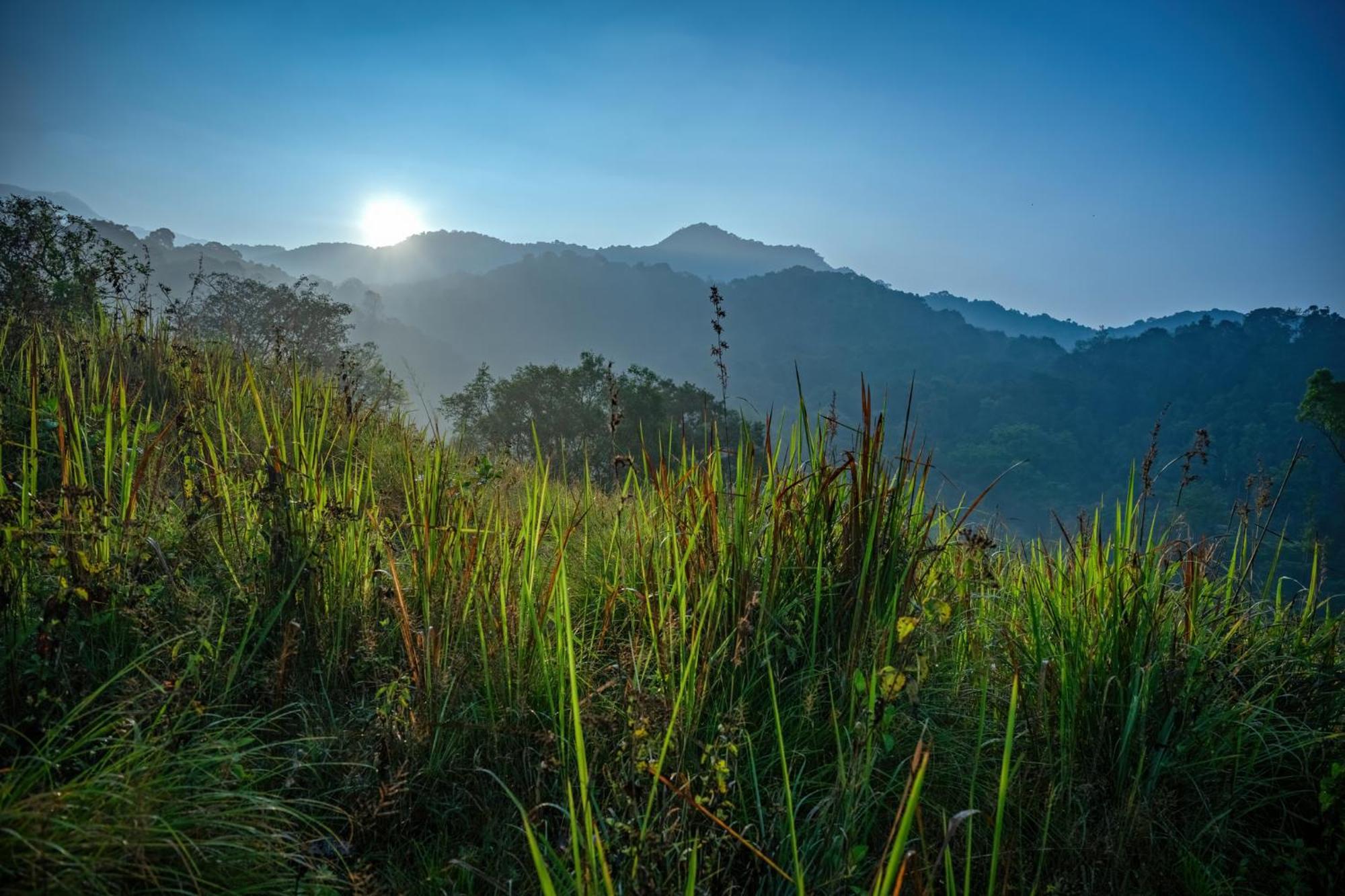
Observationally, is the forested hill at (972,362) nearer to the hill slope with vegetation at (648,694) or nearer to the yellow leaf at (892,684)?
the hill slope with vegetation at (648,694)

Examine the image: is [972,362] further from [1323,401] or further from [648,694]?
[648,694]

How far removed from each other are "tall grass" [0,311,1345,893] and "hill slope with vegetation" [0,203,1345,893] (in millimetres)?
14

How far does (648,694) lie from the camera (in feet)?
5.62

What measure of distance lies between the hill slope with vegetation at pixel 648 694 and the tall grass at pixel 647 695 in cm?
1

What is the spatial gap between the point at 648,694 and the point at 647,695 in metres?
0.03

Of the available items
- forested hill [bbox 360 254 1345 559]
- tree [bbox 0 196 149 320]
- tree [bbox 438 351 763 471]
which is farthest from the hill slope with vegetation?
forested hill [bbox 360 254 1345 559]

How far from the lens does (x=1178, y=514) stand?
2.90 metres

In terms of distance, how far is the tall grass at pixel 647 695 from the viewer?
1.38m

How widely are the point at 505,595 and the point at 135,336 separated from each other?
4451 mm

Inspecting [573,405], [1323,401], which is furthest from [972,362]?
[573,405]

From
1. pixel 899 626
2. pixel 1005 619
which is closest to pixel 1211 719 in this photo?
pixel 1005 619

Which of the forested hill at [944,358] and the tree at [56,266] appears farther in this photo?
the forested hill at [944,358]

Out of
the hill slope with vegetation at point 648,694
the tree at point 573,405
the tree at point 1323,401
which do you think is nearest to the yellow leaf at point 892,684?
the hill slope with vegetation at point 648,694

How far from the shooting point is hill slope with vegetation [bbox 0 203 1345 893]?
54.2 inches
